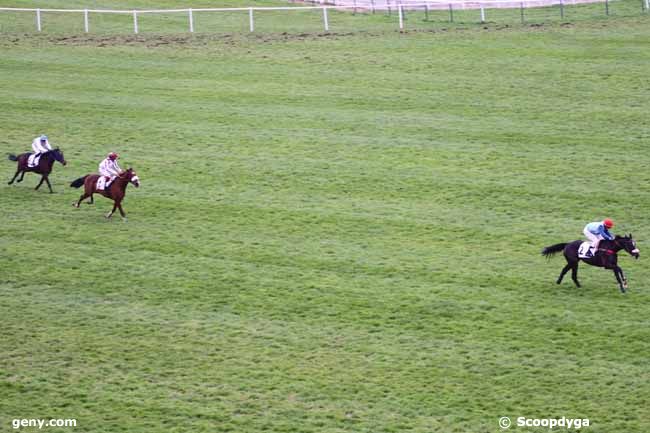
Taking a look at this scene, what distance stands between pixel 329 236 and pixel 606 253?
618cm

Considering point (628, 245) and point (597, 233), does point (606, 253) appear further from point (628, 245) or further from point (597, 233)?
point (628, 245)

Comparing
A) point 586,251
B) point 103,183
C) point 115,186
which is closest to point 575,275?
point 586,251

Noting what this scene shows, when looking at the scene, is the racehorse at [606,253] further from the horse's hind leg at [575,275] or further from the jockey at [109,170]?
the jockey at [109,170]

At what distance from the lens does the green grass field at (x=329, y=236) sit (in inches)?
663

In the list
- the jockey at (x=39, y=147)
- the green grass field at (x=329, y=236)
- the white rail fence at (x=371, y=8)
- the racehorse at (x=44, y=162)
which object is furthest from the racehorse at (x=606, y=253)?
the white rail fence at (x=371, y=8)

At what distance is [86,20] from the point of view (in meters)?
40.9

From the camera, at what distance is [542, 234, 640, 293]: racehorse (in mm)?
19203

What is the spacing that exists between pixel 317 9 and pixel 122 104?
49.1 ft

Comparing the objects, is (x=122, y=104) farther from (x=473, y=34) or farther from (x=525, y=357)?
(x=525, y=357)

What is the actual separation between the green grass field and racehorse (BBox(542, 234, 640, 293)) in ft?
1.70

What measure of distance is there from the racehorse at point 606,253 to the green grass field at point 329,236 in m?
0.52

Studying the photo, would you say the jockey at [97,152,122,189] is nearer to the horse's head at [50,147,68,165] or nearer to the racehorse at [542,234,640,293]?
the horse's head at [50,147,68,165]

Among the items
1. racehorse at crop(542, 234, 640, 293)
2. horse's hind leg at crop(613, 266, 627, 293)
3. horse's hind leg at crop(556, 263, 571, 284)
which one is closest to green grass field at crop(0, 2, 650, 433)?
Result: horse's hind leg at crop(556, 263, 571, 284)

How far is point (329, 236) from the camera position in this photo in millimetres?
22984
